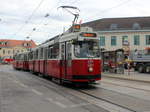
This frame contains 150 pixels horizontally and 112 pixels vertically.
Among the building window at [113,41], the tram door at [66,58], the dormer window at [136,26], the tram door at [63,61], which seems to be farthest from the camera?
the building window at [113,41]

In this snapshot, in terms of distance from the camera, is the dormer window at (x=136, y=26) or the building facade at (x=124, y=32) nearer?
the building facade at (x=124, y=32)

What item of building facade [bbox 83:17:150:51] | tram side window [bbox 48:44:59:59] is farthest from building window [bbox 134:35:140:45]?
tram side window [bbox 48:44:59:59]

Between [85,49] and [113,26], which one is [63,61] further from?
[113,26]

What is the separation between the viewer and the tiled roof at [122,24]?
54.9 m

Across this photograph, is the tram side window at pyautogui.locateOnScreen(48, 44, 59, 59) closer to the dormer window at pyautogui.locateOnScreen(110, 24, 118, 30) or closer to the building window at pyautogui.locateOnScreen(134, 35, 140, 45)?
the building window at pyautogui.locateOnScreen(134, 35, 140, 45)

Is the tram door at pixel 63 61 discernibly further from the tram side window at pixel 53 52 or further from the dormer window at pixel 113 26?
the dormer window at pixel 113 26

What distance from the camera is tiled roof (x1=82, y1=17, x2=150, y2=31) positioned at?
54906mm

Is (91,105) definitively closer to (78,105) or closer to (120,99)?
(78,105)

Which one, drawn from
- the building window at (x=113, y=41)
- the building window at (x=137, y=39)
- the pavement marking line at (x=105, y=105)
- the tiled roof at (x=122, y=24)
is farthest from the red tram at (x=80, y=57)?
the tiled roof at (x=122, y=24)

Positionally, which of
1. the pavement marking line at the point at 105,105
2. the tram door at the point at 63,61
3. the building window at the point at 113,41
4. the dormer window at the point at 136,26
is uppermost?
the dormer window at the point at 136,26

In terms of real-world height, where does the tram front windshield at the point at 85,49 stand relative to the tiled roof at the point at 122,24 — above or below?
below

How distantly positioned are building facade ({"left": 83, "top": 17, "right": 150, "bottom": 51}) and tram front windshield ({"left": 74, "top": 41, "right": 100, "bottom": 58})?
3995cm

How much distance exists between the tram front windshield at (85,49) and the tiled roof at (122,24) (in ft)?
140

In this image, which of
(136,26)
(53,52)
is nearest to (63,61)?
(53,52)
